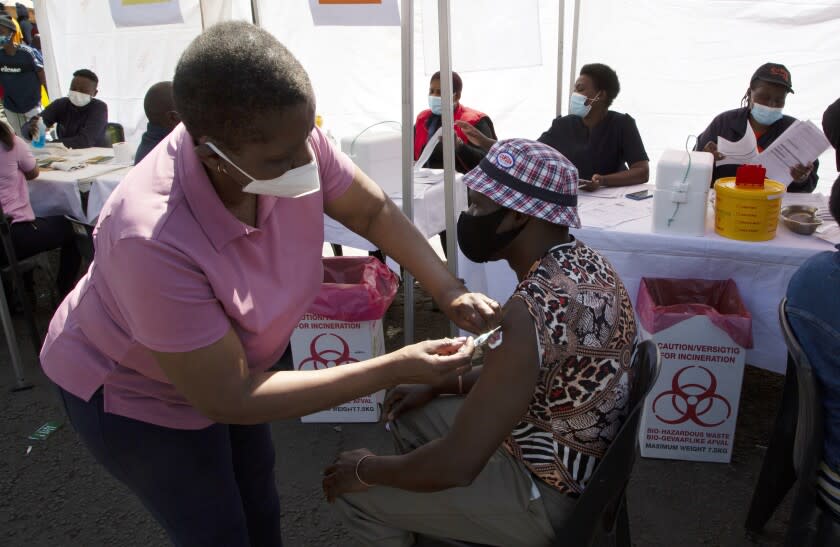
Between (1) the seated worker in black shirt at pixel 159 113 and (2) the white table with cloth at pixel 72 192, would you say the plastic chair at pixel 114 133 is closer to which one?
(2) the white table with cloth at pixel 72 192

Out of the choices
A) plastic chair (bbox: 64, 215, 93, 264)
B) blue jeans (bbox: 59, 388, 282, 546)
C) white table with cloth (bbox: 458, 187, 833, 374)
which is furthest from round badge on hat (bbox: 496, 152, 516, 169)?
plastic chair (bbox: 64, 215, 93, 264)

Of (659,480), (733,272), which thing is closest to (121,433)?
(659,480)

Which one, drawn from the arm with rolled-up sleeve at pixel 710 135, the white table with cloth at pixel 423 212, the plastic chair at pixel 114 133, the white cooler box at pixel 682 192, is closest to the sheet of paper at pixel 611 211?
the white cooler box at pixel 682 192

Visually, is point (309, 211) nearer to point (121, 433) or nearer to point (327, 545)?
point (121, 433)

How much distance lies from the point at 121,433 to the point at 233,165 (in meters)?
0.61

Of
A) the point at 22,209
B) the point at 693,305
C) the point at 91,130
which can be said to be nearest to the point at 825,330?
the point at 693,305

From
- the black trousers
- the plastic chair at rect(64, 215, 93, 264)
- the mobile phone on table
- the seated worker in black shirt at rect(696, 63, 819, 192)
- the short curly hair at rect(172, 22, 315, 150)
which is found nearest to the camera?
the short curly hair at rect(172, 22, 315, 150)

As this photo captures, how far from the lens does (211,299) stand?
114cm

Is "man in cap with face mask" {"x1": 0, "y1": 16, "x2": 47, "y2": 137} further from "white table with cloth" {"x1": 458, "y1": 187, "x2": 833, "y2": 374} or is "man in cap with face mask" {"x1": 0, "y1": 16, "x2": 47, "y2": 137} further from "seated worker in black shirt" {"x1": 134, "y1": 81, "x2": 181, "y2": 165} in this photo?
"white table with cloth" {"x1": 458, "y1": 187, "x2": 833, "y2": 374}

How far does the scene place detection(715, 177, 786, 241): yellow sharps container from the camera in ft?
8.34

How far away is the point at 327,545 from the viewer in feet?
7.70

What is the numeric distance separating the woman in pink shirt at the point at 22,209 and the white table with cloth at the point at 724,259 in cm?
313

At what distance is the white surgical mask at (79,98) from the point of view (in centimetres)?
621

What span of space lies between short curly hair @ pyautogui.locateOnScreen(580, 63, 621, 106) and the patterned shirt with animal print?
8.68 feet
